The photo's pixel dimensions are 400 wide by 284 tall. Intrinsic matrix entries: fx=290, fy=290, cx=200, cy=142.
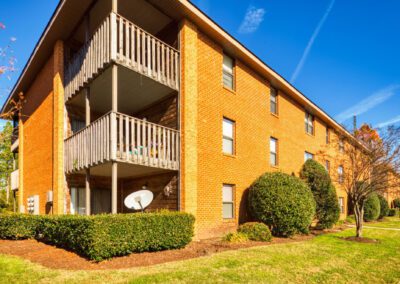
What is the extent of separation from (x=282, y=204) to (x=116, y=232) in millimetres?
7133

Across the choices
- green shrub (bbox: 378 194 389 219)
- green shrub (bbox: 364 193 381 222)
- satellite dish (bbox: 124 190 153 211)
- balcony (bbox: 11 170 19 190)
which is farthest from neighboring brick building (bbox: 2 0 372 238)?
green shrub (bbox: 378 194 389 219)

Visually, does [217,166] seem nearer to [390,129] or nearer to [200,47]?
[200,47]

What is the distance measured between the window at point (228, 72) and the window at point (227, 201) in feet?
15.4

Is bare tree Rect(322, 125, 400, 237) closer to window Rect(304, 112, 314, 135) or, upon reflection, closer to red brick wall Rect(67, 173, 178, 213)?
window Rect(304, 112, 314, 135)

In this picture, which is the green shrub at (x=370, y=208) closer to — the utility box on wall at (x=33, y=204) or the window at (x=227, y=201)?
the window at (x=227, y=201)

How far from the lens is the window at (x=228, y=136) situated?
13008 millimetres

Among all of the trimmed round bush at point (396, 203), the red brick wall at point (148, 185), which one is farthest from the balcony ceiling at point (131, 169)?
the trimmed round bush at point (396, 203)

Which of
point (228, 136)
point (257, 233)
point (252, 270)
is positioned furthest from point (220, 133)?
point (252, 270)

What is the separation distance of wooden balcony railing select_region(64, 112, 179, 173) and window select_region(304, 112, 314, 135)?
13124 millimetres

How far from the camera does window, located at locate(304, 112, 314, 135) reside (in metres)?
20.8

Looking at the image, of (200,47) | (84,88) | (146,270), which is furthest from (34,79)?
(146,270)

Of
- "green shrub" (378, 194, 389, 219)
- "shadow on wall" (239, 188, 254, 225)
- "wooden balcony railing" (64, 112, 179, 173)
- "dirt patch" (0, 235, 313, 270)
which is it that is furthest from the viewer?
"green shrub" (378, 194, 389, 219)

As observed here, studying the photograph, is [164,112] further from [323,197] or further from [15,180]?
[15,180]

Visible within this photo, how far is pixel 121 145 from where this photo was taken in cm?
898
